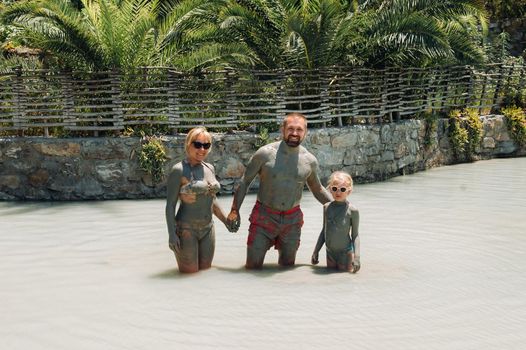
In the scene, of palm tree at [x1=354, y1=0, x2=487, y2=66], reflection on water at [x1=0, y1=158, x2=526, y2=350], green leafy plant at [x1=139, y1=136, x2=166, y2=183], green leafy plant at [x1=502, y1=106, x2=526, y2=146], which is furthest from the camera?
green leafy plant at [x1=502, y1=106, x2=526, y2=146]

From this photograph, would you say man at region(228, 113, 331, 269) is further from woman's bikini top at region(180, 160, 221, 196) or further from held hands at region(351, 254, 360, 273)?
held hands at region(351, 254, 360, 273)

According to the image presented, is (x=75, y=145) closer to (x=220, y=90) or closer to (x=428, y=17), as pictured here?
(x=220, y=90)

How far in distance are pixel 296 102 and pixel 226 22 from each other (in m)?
1.76

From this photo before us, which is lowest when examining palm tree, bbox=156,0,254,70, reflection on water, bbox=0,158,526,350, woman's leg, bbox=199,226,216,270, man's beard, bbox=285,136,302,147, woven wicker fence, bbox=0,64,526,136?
reflection on water, bbox=0,158,526,350

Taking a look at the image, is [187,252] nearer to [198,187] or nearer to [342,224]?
[198,187]

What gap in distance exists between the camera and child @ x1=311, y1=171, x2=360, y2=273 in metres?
6.43

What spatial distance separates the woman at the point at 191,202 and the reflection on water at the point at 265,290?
0.91 ft

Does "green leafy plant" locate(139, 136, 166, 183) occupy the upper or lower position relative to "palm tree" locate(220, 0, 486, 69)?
lower

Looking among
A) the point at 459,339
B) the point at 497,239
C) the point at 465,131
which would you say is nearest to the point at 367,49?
the point at 465,131

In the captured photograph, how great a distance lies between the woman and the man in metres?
0.23

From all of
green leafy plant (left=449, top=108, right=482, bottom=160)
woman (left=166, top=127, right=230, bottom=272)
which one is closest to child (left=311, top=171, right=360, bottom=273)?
woman (left=166, top=127, right=230, bottom=272)

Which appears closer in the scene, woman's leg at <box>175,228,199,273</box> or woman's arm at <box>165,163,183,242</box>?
woman's arm at <box>165,163,183,242</box>

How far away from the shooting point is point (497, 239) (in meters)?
8.49

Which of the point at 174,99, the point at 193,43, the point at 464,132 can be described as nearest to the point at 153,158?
the point at 174,99
